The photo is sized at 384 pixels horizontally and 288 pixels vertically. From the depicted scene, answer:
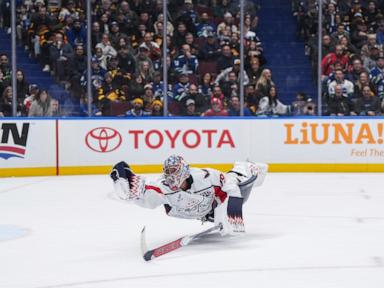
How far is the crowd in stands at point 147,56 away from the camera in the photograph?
13.0 meters

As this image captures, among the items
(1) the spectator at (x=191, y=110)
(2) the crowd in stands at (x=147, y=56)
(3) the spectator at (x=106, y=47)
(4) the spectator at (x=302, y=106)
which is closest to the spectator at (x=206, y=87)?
(2) the crowd in stands at (x=147, y=56)

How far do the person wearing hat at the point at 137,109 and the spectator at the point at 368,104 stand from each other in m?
3.57

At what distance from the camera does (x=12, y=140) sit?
12.4 m

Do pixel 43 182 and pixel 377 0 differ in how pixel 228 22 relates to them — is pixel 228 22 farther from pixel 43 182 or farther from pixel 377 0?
pixel 43 182

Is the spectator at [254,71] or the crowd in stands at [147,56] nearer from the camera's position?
the crowd in stands at [147,56]

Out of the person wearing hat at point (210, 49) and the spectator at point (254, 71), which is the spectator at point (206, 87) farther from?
the spectator at point (254, 71)

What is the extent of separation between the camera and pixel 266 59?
13.6 meters

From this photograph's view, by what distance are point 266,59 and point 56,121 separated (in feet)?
12.4

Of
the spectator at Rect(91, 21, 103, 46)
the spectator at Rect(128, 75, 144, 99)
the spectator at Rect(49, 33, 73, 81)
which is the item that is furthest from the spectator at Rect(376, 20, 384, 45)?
the spectator at Rect(49, 33, 73, 81)

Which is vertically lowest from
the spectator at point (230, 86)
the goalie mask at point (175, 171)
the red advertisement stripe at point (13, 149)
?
the red advertisement stripe at point (13, 149)

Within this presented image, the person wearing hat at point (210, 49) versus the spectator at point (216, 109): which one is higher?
the person wearing hat at point (210, 49)

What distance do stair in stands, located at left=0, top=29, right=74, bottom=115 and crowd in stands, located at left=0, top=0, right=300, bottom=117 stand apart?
0.39 feet

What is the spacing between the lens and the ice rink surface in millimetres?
5285

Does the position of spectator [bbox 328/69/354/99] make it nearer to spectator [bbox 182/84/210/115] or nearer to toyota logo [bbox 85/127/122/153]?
spectator [bbox 182/84/210/115]
